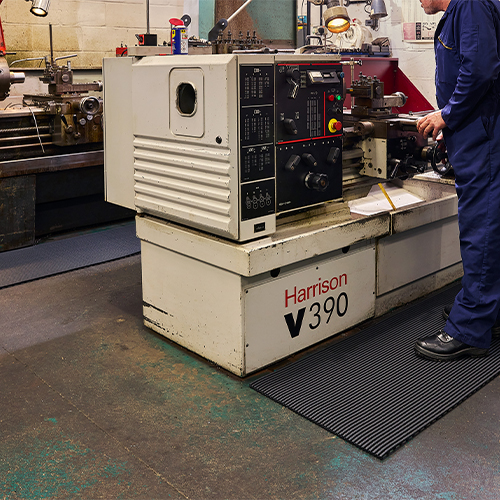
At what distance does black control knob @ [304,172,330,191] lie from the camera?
2.04m

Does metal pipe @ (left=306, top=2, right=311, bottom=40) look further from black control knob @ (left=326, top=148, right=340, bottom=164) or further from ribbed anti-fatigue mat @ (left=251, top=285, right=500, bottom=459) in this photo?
ribbed anti-fatigue mat @ (left=251, top=285, right=500, bottom=459)

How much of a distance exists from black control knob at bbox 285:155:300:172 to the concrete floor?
744 millimetres

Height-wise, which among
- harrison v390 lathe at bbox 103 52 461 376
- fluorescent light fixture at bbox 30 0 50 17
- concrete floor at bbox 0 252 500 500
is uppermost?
fluorescent light fixture at bbox 30 0 50 17

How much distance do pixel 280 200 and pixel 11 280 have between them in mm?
1622

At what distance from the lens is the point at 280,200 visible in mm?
1989

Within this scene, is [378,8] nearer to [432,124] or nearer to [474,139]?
[432,124]

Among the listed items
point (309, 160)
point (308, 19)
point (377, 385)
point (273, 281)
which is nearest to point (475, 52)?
point (309, 160)

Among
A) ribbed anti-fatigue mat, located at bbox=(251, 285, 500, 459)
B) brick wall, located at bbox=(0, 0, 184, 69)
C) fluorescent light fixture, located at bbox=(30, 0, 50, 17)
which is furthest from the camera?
brick wall, located at bbox=(0, 0, 184, 69)

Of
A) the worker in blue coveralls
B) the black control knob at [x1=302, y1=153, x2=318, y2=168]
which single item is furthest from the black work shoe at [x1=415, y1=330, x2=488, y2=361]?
the black control knob at [x1=302, y1=153, x2=318, y2=168]

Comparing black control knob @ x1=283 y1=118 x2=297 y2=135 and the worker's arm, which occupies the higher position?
the worker's arm

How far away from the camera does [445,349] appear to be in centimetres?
209

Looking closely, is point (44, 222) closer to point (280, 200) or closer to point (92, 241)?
point (92, 241)

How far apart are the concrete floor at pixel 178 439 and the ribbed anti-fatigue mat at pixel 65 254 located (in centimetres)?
77

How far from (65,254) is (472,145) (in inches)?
89.5
